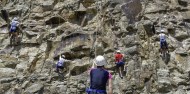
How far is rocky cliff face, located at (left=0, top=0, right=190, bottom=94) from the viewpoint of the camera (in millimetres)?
19797

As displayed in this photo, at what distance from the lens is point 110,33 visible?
2269 centimetres

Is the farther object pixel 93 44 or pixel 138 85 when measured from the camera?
pixel 93 44

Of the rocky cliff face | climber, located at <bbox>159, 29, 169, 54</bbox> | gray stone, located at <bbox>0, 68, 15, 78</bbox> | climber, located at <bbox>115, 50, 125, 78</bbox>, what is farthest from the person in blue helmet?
climber, located at <bbox>159, 29, 169, 54</bbox>

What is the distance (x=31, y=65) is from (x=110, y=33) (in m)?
5.17

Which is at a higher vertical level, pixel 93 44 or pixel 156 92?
pixel 93 44

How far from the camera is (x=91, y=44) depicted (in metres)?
22.1

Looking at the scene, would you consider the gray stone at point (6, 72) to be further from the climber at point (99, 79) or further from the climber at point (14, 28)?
the climber at point (99, 79)

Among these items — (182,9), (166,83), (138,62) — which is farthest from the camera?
(182,9)

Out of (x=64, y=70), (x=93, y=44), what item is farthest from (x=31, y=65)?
(x=93, y=44)

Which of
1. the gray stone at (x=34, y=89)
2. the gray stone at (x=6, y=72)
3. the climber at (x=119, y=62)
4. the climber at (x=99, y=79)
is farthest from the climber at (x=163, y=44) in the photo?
the climber at (x=99, y=79)

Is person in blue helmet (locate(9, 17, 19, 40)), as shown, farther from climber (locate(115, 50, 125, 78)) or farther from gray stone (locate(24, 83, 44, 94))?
climber (locate(115, 50, 125, 78))

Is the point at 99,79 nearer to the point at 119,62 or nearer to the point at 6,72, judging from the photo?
the point at 119,62

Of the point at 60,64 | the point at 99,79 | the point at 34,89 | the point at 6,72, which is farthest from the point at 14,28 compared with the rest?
the point at 99,79

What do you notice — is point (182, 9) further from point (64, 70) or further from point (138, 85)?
point (64, 70)
